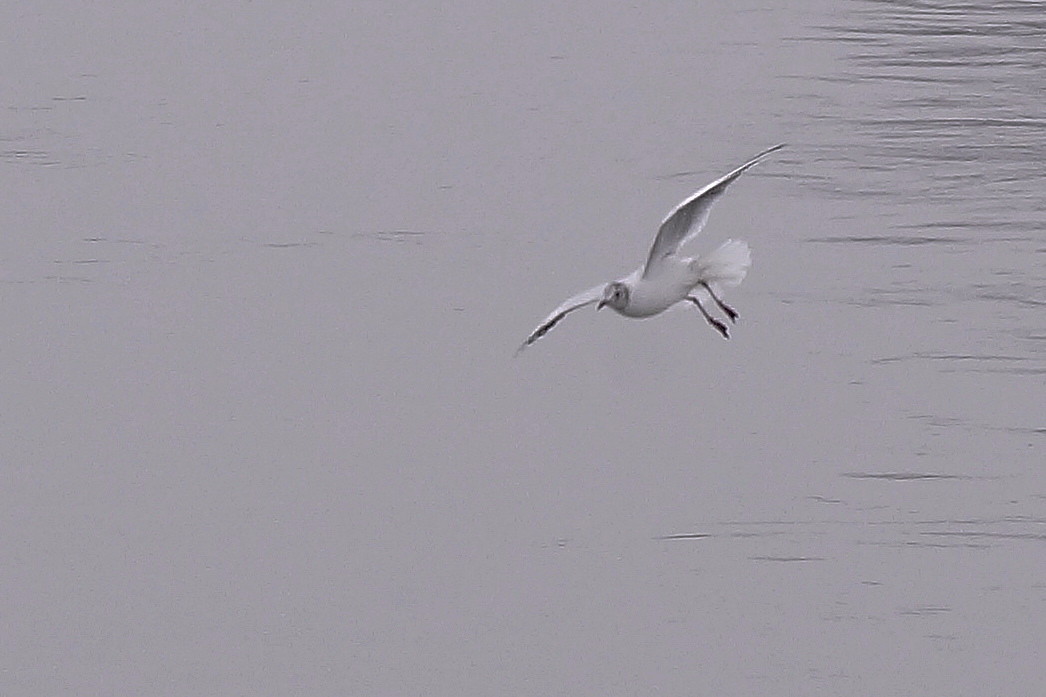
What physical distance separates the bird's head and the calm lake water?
673 mm

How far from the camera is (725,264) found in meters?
6.48

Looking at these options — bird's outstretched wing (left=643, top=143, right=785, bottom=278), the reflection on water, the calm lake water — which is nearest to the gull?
bird's outstretched wing (left=643, top=143, right=785, bottom=278)

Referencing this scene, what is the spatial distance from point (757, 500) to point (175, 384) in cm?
180

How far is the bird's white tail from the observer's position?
6.46 metres

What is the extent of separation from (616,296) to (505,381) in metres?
1.40

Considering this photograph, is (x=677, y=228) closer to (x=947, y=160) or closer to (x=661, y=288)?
(x=661, y=288)

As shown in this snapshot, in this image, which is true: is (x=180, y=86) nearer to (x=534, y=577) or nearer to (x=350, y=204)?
(x=350, y=204)

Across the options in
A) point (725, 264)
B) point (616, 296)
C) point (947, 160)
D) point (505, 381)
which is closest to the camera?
point (616, 296)

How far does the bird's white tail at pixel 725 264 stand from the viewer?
6.46 metres

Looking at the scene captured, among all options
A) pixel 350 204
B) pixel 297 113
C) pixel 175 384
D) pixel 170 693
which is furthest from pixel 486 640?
pixel 297 113

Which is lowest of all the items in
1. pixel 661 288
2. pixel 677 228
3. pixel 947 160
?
pixel 947 160

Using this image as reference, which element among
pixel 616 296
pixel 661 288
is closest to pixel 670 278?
pixel 661 288

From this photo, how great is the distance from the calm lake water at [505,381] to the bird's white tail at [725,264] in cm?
69

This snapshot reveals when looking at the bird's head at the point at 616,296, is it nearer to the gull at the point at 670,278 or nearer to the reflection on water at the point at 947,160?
the gull at the point at 670,278
